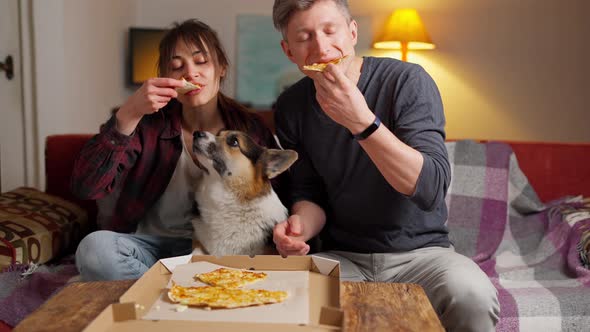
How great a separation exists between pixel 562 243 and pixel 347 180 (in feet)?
2.96

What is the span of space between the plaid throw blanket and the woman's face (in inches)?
39.6

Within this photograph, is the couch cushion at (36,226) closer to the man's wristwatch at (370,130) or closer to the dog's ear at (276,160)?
the dog's ear at (276,160)

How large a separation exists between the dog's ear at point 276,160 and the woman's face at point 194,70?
290 mm

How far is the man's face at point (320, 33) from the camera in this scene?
150 centimetres

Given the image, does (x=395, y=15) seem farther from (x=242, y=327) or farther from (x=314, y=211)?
(x=242, y=327)

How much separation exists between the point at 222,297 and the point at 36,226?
1.10 metres

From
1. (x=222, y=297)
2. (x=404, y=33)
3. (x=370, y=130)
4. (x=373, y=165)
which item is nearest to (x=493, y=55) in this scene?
(x=404, y=33)

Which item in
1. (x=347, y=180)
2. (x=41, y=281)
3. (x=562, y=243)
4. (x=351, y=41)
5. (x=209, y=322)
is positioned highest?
(x=351, y=41)

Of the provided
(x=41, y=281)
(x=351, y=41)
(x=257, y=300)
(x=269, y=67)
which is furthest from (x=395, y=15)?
(x=257, y=300)

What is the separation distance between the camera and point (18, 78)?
300cm

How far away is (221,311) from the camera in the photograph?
105 centimetres

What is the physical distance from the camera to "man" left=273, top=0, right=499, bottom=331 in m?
1.31

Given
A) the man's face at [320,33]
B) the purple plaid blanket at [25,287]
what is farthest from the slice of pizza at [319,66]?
the purple plaid blanket at [25,287]

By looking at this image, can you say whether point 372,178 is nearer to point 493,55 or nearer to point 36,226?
point 36,226
